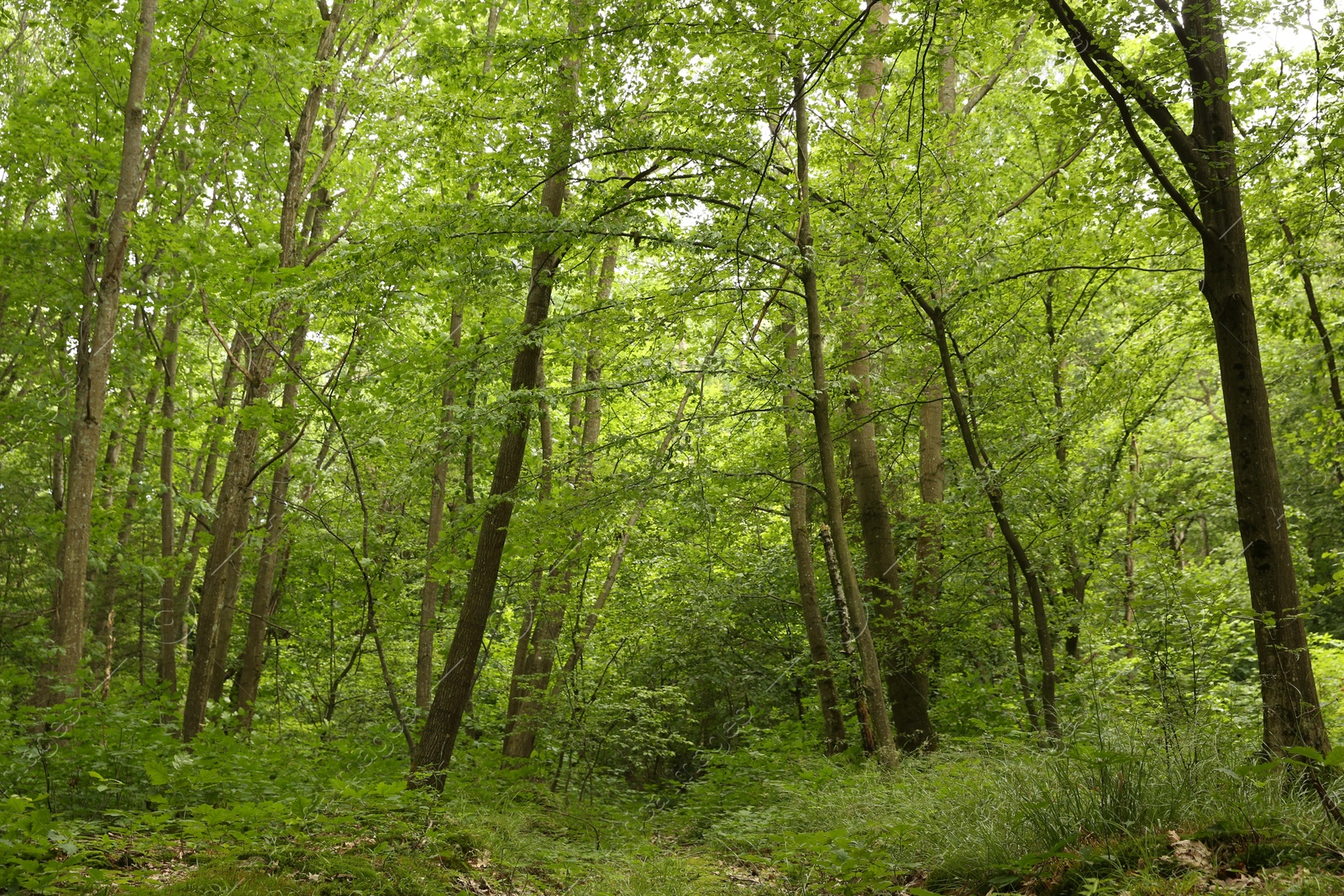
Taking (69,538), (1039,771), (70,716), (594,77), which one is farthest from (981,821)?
(69,538)

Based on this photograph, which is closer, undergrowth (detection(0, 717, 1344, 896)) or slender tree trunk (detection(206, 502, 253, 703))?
undergrowth (detection(0, 717, 1344, 896))

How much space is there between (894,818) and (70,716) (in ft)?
20.7

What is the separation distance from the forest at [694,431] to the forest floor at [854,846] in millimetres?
33

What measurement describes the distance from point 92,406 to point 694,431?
5.42 m

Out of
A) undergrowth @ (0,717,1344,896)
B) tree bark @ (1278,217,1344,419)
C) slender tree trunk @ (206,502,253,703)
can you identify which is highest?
tree bark @ (1278,217,1344,419)

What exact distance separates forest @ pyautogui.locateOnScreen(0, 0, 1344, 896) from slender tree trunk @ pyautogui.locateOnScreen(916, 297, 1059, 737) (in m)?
0.05

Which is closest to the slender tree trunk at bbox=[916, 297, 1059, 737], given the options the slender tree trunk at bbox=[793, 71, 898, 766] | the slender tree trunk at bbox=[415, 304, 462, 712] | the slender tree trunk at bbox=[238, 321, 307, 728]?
the slender tree trunk at bbox=[793, 71, 898, 766]

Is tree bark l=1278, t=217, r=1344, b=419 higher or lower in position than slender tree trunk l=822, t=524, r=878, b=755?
higher

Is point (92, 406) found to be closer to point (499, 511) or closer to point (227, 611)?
point (227, 611)

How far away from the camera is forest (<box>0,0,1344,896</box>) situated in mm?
4504

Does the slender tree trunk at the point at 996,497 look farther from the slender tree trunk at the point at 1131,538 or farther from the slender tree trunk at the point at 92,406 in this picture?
the slender tree trunk at the point at 92,406

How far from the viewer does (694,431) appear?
7723mm

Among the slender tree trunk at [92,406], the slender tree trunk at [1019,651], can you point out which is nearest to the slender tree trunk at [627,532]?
the slender tree trunk at [1019,651]

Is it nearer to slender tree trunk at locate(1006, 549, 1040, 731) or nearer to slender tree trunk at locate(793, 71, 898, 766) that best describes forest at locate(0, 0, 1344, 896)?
slender tree trunk at locate(793, 71, 898, 766)
